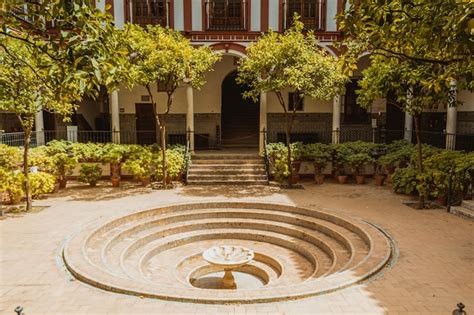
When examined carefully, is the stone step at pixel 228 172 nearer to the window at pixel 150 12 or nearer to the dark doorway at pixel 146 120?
the dark doorway at pixel 146 120

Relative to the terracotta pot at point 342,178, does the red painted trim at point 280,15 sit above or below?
above

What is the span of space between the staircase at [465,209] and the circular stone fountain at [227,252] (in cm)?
283

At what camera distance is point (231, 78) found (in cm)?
2028

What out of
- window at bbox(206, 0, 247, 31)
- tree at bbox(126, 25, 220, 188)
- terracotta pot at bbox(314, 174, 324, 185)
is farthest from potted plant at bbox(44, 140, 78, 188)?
terracotta pot at bbox(314, 174, 324, 185)

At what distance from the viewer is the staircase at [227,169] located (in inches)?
561

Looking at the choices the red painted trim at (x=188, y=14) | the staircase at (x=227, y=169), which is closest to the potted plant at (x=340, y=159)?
the staircase at (x=227, y=169)

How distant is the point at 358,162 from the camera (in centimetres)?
1443

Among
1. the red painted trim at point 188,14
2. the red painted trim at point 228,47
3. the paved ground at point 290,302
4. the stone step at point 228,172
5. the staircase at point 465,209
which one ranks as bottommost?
the paved ground at point 290,302

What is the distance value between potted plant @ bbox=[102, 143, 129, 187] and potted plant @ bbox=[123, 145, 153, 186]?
0.28m

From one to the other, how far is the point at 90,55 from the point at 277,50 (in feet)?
30.6

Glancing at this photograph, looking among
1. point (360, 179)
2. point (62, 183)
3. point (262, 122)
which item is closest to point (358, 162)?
point (360, 179)

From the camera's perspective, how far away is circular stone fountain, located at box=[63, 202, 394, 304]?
593cm

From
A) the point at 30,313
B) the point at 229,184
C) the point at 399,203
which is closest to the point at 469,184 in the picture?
the point at 399,203

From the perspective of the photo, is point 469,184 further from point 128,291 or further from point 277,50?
point 128,291
